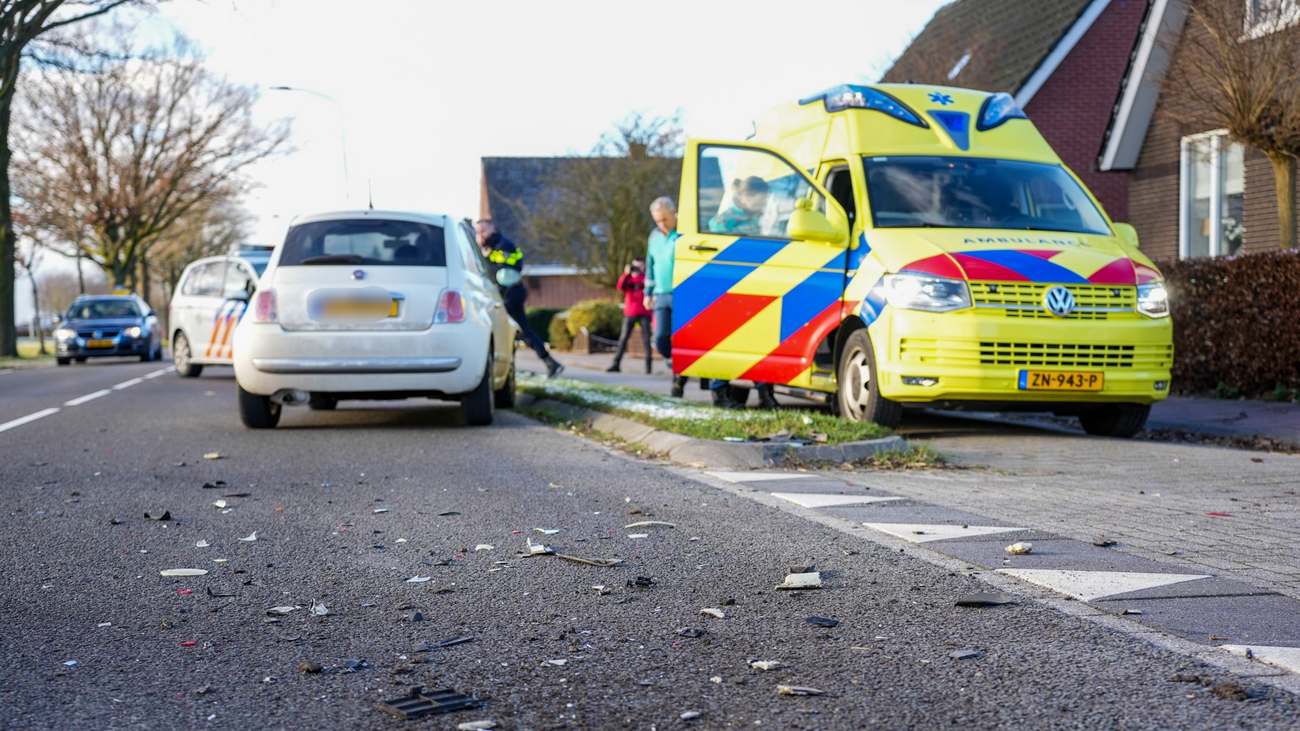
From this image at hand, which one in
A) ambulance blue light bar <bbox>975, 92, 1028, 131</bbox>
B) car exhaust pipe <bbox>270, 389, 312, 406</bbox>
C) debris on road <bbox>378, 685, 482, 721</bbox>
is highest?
ambulance blue light bar <bbox>975, 92, 1028, 131</bbox>

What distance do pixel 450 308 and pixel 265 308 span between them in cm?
133

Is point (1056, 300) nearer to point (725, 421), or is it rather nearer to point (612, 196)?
point (725, 421)

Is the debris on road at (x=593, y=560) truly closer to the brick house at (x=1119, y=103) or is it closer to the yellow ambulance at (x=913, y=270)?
the yellow ambulance at (x=913, y=270)

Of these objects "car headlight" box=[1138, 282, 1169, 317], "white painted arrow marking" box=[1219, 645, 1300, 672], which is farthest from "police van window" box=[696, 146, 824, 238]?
"white painted arrow marking" box=[1219, 645, 1300, 672]

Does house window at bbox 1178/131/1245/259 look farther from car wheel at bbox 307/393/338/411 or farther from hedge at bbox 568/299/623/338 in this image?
hedge at bbox 568/299/623/338

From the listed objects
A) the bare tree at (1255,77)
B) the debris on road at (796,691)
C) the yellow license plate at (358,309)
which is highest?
the bare tree at (1255,77)

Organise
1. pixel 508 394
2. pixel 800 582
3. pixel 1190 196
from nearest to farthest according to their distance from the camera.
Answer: pixel 800 582 → pixel 508 394 → pixel 1190 196

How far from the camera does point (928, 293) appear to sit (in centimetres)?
952

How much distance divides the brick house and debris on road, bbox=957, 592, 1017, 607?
11.1 metres

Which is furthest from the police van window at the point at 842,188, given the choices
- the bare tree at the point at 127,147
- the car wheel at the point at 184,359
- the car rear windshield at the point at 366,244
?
the bare tree at the point at 127,147

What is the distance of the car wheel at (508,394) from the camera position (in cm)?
1347

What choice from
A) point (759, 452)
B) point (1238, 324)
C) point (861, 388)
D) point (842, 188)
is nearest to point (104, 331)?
point (842, 188)

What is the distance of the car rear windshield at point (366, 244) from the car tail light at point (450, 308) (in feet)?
1.07

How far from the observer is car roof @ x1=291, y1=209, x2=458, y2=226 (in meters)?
11.1
